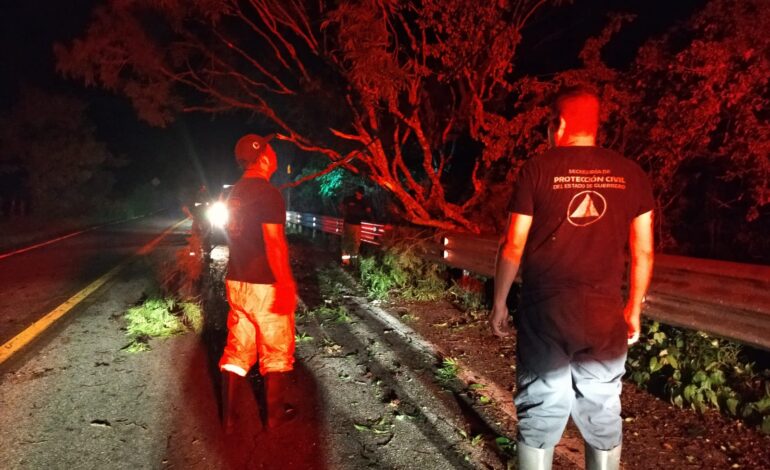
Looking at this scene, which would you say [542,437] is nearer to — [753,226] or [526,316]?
[526,316]

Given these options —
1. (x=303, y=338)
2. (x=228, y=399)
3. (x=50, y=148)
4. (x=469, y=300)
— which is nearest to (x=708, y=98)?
(x=469, y=300)

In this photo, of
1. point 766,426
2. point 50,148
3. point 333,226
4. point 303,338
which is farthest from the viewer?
point 50,148

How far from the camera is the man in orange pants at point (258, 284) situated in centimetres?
333

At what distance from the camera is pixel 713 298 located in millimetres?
3820

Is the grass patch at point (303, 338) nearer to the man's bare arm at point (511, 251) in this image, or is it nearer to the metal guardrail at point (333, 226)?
the man's bare arm at point (511, 251)

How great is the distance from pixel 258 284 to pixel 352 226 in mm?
7285

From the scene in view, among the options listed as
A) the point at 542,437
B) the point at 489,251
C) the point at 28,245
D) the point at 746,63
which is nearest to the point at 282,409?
the point at 542,437

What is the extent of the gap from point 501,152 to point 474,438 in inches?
210

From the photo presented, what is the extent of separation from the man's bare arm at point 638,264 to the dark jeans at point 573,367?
16 centimetres

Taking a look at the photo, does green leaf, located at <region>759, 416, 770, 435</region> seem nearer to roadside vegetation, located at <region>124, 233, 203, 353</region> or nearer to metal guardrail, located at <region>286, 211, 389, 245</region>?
roadside vegetation, located at <region>124, 233, 203, 353</region>

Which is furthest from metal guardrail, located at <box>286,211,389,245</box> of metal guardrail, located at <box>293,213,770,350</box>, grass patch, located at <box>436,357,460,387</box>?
metal guardrail, located at <box>293,213,770,350</box>

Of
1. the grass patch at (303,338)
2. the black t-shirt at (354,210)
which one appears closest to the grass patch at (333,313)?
the grass patch at (303,338)

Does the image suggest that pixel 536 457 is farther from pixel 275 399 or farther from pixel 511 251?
pixel 275 399

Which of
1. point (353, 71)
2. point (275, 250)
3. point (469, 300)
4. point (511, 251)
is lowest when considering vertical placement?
point (469, 300)
